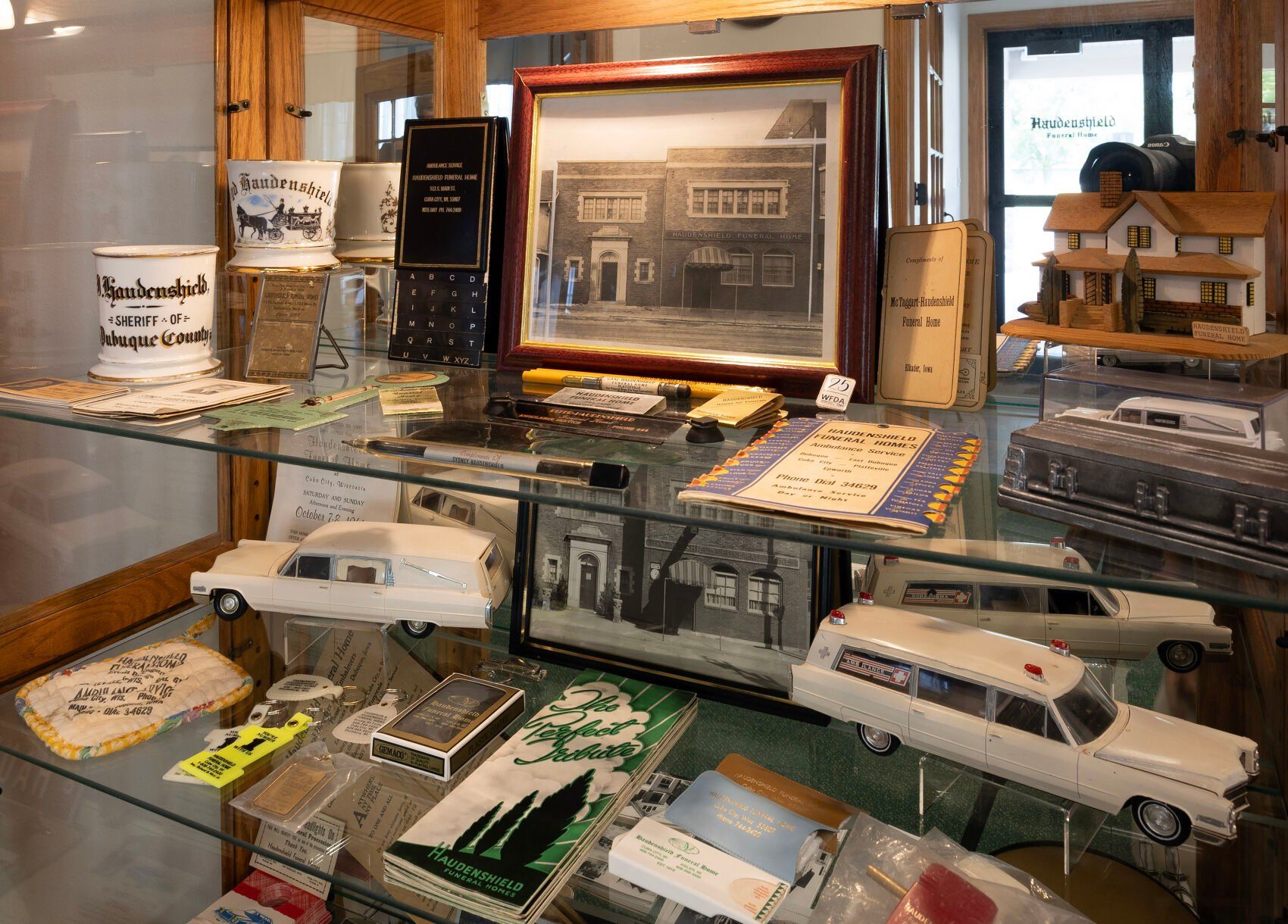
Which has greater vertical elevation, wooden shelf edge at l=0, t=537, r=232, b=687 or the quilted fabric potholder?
wooden shelf edge at l=0, t=537, r=232, b=687

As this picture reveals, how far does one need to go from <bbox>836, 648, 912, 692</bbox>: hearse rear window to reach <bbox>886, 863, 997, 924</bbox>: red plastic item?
0.53 feet

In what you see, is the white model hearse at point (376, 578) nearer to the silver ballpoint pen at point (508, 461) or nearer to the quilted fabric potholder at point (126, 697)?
the quilted fabric potholder at point (126, 697)

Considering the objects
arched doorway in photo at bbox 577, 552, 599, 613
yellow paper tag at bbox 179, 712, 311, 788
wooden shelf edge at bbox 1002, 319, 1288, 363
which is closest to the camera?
wooden shelf edge at bbox 1002, 319, 1288, 363

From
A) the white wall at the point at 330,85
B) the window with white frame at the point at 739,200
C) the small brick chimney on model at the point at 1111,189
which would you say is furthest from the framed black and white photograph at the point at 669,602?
the white wall at the point at 330,85

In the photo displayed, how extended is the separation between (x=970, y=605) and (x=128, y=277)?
36.9 inches

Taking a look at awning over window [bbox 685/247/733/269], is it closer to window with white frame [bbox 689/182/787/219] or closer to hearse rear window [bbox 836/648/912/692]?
window with white frame [bbox 689/182/787/219]

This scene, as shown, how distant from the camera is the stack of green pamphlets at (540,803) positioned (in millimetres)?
885

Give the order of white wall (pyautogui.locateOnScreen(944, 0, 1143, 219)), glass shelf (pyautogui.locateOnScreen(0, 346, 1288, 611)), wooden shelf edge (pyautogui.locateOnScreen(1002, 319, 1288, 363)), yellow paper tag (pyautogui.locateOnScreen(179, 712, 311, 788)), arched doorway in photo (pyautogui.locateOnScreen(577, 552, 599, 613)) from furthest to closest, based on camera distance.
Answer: arched doorway in photo (pyautogui.locateOnScreen(577, 552, 599, 613)) → yellow paper tag (pyautogui.locateOnScreen(179, 712, 311, 788)) → white wall (pyautogui.locateOnScreen(944, 0, 1143, 219)) → wooden shelf edge (pyautogui.locateOnScreen(1002, 319, 1288, 363)) → glass shelf (pyautogui.locateOnScreen(0, 346, 1288, 611))

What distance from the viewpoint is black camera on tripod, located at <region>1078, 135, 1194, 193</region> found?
91 cm

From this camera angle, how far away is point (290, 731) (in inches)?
46.4

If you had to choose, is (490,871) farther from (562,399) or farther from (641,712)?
(562,399)

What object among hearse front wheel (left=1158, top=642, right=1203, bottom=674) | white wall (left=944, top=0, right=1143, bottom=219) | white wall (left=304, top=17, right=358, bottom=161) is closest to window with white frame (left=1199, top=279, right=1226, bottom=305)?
white wall (left=944, top=0, right=1143, bottom=219)

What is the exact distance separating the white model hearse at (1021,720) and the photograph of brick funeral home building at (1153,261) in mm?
308

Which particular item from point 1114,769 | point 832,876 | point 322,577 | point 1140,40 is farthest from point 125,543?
point 1140,40
